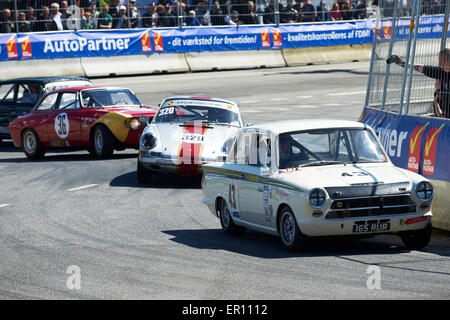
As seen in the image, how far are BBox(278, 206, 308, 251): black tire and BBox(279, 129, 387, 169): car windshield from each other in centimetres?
61

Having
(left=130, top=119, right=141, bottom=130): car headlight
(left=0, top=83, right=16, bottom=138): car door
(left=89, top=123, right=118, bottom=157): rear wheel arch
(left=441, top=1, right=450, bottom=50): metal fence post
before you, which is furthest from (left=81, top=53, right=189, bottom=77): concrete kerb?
(left=441, top=1, right=450, bottom=50): metal fence post

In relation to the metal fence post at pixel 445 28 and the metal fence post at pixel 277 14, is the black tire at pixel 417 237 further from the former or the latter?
the metal fence post at pixel 277 14

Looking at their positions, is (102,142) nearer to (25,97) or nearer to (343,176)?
(25,97)

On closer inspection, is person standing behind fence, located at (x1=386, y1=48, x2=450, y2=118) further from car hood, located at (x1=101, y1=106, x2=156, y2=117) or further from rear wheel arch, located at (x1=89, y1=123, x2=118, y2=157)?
rear wheel arch, located at (x1=89, y1=123, x2=118, y2=157)

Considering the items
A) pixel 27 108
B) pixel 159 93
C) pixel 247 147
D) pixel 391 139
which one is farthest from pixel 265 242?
pixel 159 93

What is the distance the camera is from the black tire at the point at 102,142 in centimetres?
1788

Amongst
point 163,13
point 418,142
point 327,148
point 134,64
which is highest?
point 327,148

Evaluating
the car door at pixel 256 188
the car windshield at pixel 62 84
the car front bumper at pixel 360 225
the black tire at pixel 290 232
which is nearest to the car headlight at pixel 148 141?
the car door at pixel 256 188

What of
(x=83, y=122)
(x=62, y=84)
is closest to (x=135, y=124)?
(x=83, y=122)

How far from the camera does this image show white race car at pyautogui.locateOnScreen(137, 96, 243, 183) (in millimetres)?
14781

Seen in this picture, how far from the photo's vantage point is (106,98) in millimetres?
18703

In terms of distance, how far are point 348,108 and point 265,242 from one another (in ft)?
49.1

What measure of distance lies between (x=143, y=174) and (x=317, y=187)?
21.8ft

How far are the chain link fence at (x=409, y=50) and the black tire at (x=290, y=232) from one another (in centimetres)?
313
